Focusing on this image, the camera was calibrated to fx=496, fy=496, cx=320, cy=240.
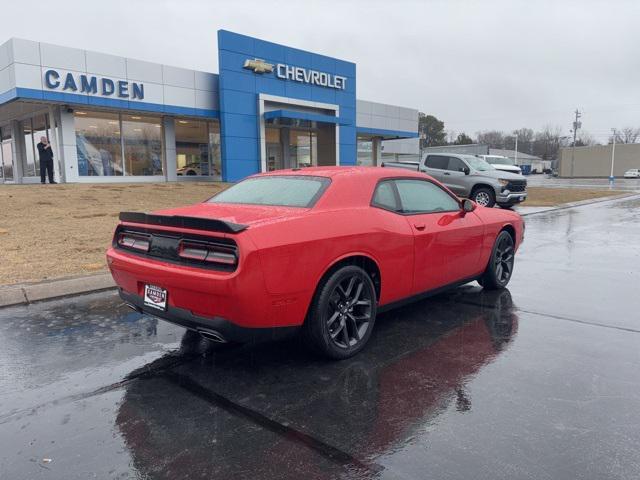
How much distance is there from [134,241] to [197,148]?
872 inches

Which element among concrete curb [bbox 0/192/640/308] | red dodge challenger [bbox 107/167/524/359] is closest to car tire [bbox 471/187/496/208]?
red dodge challenger [bbox 107/167/524/359]

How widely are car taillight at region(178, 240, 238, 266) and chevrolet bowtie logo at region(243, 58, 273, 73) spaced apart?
69.4 feet

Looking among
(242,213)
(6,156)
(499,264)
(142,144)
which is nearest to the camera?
(242,213)

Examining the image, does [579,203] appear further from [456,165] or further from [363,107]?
[363,107]

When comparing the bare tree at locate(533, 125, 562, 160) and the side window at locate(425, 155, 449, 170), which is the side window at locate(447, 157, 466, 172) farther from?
the bare tree at locate(533, 125, 562, 160)

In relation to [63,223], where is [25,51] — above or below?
above

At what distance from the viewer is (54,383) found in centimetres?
356

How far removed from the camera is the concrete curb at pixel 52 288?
18.4ft

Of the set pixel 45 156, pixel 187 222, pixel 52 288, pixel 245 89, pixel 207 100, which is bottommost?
pixel 52 288

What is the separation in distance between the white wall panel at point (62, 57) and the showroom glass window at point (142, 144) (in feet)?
11.7

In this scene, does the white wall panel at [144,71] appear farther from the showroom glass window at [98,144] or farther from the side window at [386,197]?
the side window at [386,197]

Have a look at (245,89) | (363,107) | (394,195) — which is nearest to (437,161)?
(245,89)

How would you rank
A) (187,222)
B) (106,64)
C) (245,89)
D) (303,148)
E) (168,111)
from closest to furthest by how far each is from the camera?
1. (187,222)
2. (106,64)
3. (168,111)
4. (245,89)
5. (303,148)

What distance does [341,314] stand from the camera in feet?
13.0
